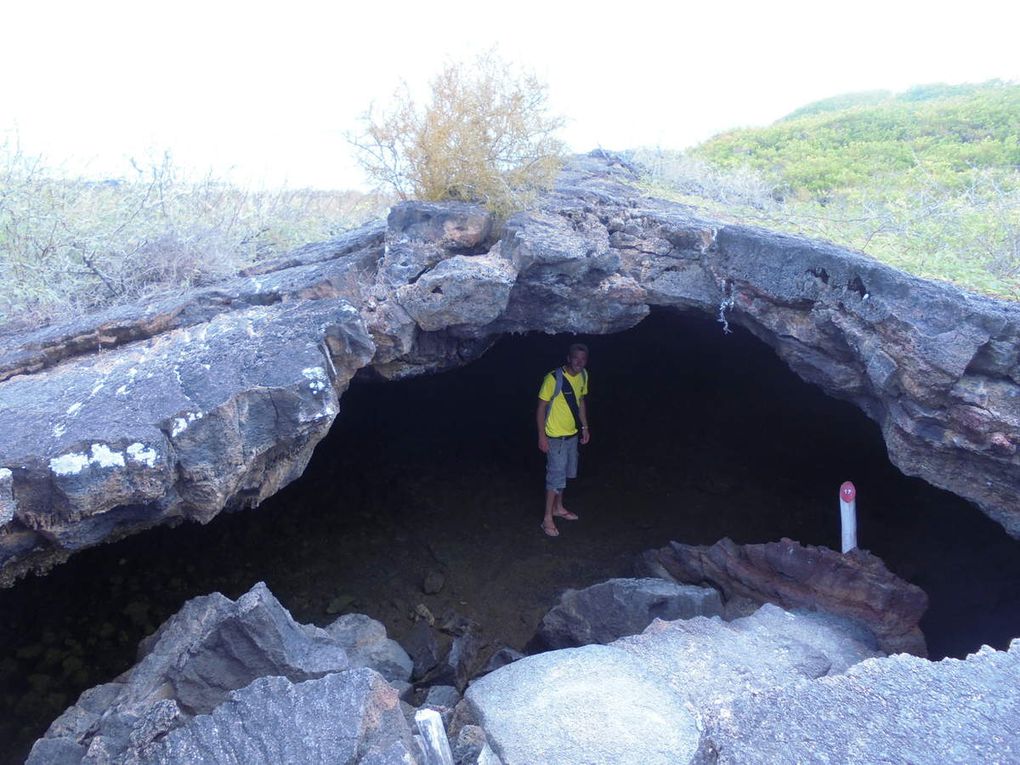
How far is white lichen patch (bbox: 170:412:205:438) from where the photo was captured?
10.6 feet

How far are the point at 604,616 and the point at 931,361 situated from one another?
2644 millimetres

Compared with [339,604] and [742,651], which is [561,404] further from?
[742,651]

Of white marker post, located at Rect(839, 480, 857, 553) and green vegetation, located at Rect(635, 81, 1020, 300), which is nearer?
white marker post, located at Rect(839, 480, 857, 553)

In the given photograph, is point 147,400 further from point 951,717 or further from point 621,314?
point 951,717

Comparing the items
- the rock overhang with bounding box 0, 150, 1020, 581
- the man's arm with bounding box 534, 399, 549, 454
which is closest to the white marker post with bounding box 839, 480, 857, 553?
the rock overhang with bounding box 0, 150, 1020, 581

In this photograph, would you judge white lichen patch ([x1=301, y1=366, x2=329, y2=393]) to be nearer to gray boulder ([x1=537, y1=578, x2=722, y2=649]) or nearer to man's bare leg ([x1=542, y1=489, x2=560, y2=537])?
gray boulder ([x1=537, y1=578, x2=722, y2=649])

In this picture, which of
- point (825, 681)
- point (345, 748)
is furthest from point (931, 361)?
point (345, 748)

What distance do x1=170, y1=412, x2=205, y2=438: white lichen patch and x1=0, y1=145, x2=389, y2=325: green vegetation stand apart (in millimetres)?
1790

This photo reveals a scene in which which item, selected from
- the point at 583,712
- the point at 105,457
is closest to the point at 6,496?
the point at 105,457

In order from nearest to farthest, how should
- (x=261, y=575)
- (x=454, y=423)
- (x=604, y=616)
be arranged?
1. (x=604, y=616)
2. (x=261, y=575)
3. (x=454, y=423)

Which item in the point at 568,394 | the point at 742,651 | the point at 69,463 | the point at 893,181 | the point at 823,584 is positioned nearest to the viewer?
the point at 69,463

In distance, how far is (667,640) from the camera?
4.42 m

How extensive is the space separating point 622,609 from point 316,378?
2798mm

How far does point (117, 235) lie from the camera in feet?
18.2
